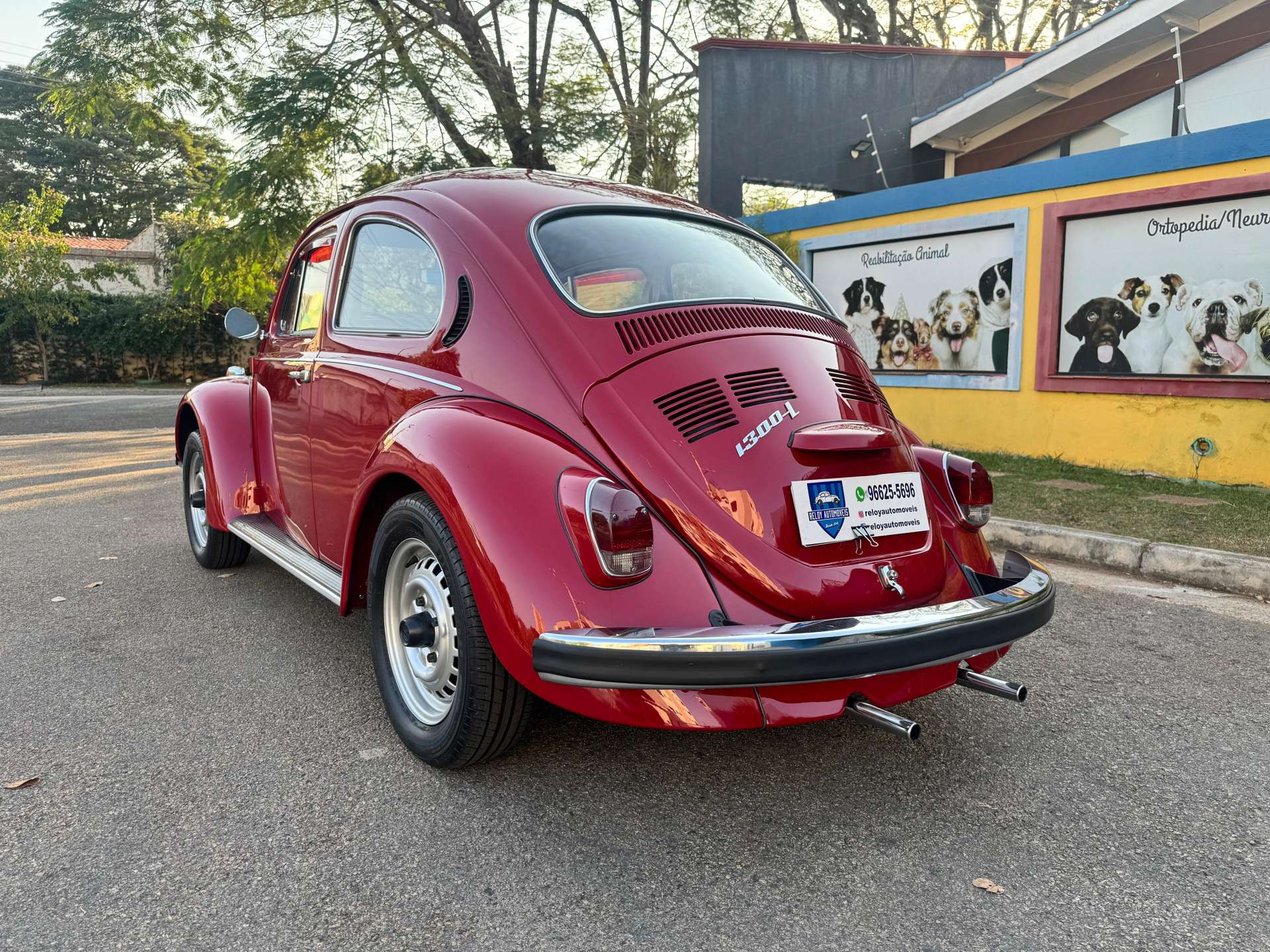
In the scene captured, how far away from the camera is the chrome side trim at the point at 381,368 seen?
2807 mm

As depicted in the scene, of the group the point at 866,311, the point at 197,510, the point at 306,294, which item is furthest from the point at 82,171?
the point at 306,294

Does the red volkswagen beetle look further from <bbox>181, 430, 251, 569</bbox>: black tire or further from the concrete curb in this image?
the concrete curb

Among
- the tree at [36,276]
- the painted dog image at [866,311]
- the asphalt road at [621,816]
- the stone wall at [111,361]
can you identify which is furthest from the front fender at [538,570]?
the tree at [36,276]

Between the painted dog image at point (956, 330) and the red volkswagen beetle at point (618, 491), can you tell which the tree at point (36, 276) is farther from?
Result: the red volkswagen beetle at point (618, 491)

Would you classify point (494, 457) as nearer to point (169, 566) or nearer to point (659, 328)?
point (659, 328)

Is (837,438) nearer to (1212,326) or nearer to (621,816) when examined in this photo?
(621,816)

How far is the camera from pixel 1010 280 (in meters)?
8.44

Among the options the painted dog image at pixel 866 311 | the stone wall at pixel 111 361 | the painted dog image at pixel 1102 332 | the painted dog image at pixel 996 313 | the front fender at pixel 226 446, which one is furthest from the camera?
the stone wall at pixel 111 361

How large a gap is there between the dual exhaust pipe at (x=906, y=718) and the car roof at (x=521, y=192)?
187cm

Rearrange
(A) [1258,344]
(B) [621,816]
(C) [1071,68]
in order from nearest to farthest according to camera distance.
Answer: (B) [621,816], (A) [1258,344], (C) [1071,68]

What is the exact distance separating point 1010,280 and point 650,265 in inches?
256

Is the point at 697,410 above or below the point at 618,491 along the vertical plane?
above

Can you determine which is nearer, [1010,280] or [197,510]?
[197,510]

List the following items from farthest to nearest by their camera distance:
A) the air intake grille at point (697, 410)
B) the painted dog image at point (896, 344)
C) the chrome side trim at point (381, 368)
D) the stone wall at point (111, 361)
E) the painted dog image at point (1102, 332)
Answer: the stone wall at point (111, 361)
the painted dog image at point (896, 344)
the painted dog image at point (1102, 332)
the chrome side trim at point (381, 368)
the air intake grille at point (697, 410)
